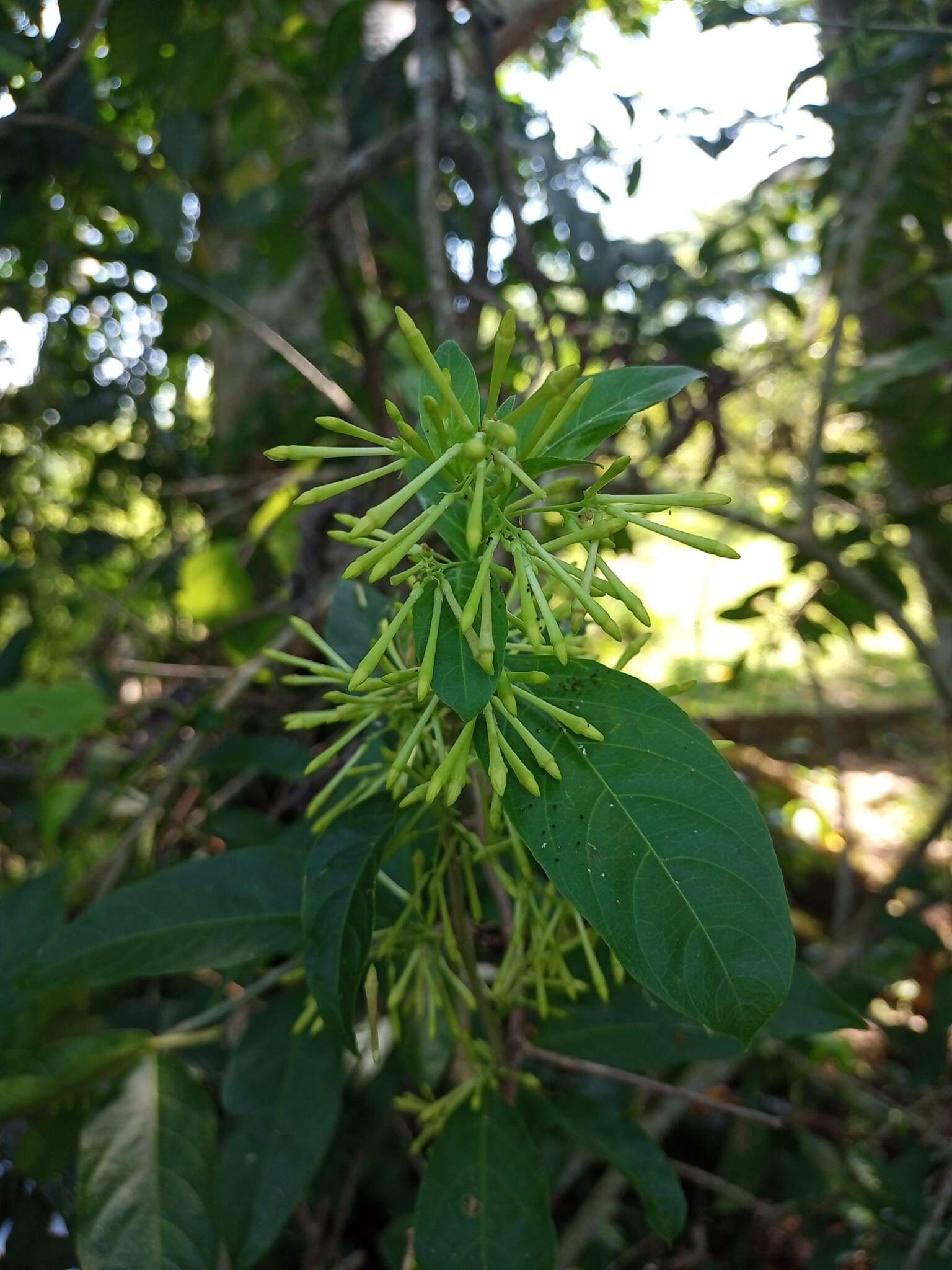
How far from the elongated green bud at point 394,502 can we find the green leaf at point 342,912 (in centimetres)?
28

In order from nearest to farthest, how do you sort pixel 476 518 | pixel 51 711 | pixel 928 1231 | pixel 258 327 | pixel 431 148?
pixel 476 518 → pixel 928 1231 → pixel 431 148 → pixel 51 711 → pixel 258 327

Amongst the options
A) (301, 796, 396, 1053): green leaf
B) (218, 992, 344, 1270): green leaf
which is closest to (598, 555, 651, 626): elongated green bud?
(301, 796, 396, 1053): green leaf

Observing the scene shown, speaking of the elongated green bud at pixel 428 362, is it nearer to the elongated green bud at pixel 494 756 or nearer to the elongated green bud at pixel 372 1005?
the elongated green bud at pixel 494 756

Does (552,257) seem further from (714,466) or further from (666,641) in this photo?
(666,641)

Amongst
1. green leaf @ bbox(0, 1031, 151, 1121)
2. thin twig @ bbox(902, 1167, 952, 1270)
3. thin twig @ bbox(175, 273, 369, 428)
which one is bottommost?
thin twig @ bbox(902, 1167, 952, 1270)

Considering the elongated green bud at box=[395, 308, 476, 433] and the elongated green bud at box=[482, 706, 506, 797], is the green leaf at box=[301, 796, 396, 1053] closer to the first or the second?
the elongated green bud at box=[482, 706, 506, 797]

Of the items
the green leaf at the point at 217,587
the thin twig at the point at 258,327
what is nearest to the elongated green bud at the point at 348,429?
the thin twig at the point at 258,327

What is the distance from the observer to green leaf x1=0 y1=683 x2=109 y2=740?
128cm

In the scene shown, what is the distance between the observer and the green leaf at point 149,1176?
0.74 meters

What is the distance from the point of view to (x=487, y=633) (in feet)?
1.52

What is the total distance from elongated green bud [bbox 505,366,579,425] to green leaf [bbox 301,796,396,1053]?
12.7 inches

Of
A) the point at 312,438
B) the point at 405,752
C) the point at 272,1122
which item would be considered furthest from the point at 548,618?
the point at 312,438

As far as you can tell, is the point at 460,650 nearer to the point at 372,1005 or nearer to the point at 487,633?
the point at 487,633

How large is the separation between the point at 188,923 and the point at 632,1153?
469 millimetres
